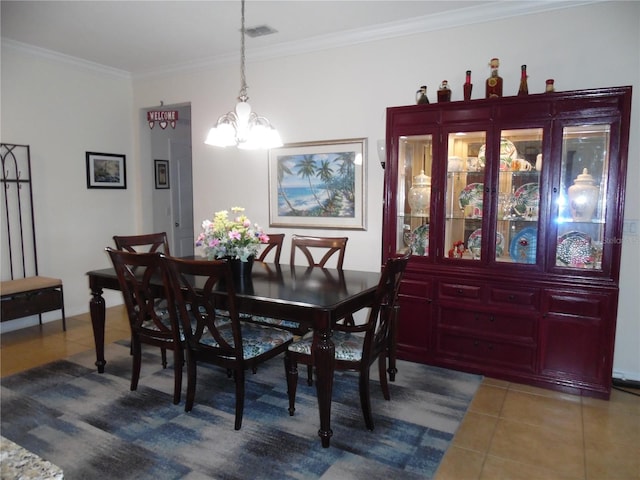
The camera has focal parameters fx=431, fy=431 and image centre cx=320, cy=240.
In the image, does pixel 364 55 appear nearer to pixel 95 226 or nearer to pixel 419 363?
pixel 419 363

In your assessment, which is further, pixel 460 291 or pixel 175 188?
pixel 175 188

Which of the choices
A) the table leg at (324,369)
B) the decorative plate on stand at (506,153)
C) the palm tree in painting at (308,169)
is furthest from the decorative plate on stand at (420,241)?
the table leg at (324,369)

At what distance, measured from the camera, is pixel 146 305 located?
9.09 feet

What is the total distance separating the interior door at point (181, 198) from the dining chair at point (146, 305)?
314cm

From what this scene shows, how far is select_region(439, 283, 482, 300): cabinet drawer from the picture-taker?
3.16 metres

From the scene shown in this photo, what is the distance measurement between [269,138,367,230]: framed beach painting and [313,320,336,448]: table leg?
190cm

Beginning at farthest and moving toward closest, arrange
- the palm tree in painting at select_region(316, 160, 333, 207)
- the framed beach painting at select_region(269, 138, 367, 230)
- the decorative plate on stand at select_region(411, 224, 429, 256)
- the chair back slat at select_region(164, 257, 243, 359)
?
the palm tree in painting at select_region(316, 160, 333, 207) < the framed beach painting at select_region(269, 138, 367, 230) < the decorative plate on stand at select_region(411, 224, 429, 256) < the chair back slat at select_region(164, 257, 243, 359)

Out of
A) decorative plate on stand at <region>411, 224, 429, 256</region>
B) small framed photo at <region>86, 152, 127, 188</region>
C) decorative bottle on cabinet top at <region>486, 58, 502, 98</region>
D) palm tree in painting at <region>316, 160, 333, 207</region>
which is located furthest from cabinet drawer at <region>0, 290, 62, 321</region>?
decorative bottle on cabinet top at <region>486, 58, 502, 98</region>

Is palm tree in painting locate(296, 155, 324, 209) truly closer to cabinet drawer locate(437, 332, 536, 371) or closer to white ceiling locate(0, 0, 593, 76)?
white ceiling locate(0, 0, 593, 76)

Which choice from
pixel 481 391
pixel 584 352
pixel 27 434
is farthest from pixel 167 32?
pixel 584 352

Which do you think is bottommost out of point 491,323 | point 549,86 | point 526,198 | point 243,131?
point 491,323

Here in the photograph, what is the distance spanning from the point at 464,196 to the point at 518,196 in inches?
14.6

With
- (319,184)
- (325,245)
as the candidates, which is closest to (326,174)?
(319,184)

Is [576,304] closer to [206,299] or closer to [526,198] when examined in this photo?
[526,198]
